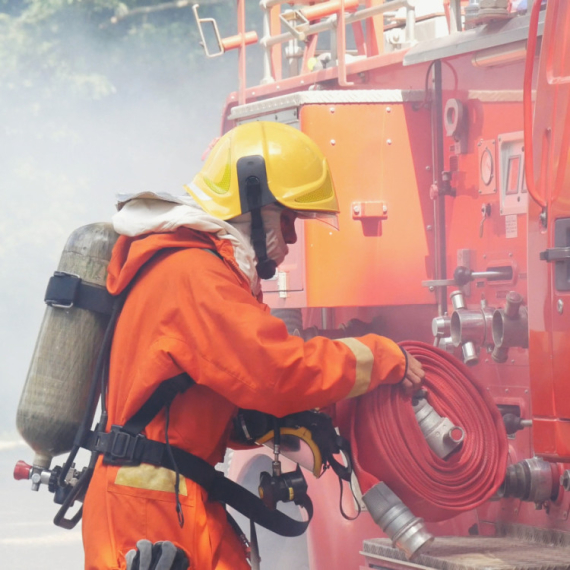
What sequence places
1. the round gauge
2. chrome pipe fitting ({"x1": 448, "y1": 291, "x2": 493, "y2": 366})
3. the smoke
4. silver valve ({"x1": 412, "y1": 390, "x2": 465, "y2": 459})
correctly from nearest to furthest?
silver valve ({"x1": 412, "y1": 390, "x2": 465, "y2": 459}) → chrome pipe fitting ({"x1": 448, "y1": 291, "x2": 493, "y2": 366}) → the round gauge → the smoke

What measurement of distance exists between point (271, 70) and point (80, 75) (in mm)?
13280

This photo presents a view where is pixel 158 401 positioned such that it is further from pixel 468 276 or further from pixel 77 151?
pixel 77 151

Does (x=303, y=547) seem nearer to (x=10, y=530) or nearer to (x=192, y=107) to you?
(x=10, y=530)

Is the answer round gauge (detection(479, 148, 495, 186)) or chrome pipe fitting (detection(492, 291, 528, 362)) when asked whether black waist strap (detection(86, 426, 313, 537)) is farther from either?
round gauge (detection(479, 148, 495, 186))

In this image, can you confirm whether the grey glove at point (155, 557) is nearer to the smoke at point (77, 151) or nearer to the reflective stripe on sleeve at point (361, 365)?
the reflective stripe on sleeve at point (361, 365)

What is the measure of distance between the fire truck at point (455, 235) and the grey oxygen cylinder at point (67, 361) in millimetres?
1044

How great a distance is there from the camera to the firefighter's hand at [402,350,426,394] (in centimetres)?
312

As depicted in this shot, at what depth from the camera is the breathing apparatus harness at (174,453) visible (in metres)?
2.87

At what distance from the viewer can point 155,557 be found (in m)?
2.81

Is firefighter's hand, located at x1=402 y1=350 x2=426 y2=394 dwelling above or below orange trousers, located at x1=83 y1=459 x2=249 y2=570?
above

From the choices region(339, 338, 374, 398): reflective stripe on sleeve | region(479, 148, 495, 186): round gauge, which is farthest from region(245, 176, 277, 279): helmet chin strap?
region(479, 148, 495, 186): round gauge

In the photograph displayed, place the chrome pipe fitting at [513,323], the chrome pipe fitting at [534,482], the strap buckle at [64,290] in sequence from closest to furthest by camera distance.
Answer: the strap buckle at [64,290] < the chrome pipe fitting at [534,482] < the chrome pipe fitting at [513,323]

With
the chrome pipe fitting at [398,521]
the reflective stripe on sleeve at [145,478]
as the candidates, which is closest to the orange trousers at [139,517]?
the reflective stripe on sleeve at [145,478]

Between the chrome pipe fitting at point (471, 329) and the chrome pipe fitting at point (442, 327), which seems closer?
the chrome pipe fitting at point (471, 329)
